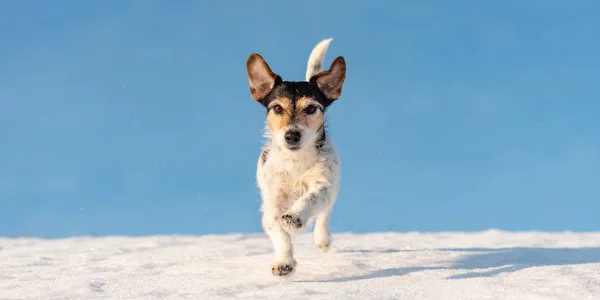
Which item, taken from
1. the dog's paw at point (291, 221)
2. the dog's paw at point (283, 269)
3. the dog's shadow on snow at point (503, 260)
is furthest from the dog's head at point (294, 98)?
the dog's shadow on snow at point (503, 260)

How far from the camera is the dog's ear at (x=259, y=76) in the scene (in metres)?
7.56

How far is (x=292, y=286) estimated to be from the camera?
20.4ft

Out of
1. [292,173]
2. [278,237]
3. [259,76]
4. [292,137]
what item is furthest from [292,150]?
[259,76]

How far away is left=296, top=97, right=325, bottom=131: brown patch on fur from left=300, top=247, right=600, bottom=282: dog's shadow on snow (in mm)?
1592

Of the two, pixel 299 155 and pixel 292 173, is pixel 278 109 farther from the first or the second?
pixel 292 173

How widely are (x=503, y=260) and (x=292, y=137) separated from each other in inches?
130

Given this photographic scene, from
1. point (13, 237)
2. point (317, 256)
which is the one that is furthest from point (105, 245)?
point (317, 256)

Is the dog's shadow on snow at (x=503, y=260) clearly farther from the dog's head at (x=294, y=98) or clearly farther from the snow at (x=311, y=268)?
the dog's head at (x=294, y=98)

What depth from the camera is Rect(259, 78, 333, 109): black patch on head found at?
737cm

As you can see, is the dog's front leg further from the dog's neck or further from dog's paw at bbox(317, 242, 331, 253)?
dog's paw at bbox(317, 242, 331, 253)

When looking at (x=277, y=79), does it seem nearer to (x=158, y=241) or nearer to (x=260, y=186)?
(x=260, y=186)

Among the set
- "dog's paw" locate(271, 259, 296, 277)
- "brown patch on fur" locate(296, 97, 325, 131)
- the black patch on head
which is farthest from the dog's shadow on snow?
the black patch on head

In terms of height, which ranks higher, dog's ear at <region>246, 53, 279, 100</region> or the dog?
dog's ear at <region>246, 53, 279, 100</region>

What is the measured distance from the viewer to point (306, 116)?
23.7 feet
